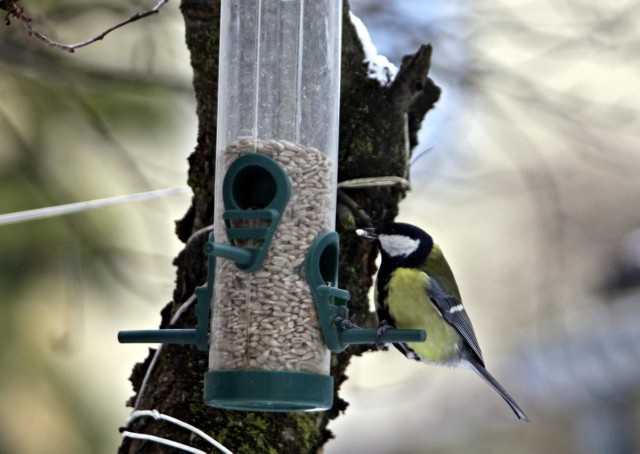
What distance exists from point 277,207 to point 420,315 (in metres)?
0.82

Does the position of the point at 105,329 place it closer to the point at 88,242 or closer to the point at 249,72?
the point at 88,242

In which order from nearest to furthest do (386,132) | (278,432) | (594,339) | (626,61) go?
(278,432), (386,132), (626,61), (594,339)

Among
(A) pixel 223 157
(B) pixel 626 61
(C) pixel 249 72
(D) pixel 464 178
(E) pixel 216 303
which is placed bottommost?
(E) pixel 216 303

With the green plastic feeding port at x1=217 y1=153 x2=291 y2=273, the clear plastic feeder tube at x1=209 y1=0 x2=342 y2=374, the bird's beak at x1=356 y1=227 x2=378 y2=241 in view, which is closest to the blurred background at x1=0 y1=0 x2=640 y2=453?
the bird's beak at x1=356 y1=227 x2=378 y2=241

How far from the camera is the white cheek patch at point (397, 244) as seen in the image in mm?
3766

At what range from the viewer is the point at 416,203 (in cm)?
595

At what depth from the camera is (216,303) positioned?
3.46 meters

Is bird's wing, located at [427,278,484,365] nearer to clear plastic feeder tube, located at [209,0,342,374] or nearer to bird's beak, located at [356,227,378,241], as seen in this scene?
bird's beak, located at [356,227,378,241]

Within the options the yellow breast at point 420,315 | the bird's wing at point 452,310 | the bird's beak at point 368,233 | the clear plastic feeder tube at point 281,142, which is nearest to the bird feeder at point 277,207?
the clear plastic feeder tube at point 281,142

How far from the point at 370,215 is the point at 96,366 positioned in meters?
2.12

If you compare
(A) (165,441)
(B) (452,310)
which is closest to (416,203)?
(B) (452,310)

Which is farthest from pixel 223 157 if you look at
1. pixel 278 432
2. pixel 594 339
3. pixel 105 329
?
pixel 594 339

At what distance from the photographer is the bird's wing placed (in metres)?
4.00

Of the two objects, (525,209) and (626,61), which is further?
(525,209)
